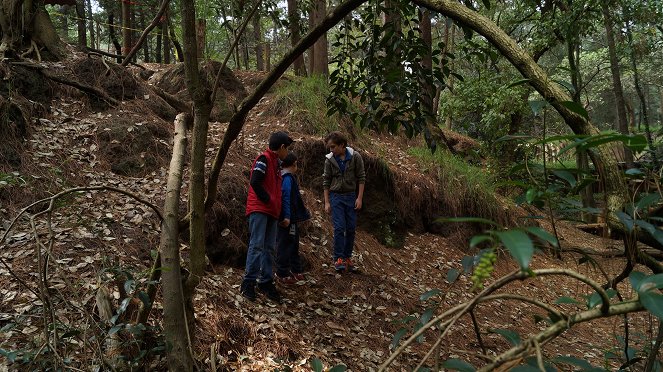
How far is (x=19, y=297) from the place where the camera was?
3461 millimetres

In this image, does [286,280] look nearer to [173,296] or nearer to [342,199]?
[342,199]

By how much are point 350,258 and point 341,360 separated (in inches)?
76.4

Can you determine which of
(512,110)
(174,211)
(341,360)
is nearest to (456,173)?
(512,110)

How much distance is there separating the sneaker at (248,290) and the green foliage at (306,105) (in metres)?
3.87

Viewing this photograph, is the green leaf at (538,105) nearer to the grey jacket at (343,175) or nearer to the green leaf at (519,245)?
the green leaf at (519,245)

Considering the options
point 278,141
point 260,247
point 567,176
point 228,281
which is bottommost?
point 228,281

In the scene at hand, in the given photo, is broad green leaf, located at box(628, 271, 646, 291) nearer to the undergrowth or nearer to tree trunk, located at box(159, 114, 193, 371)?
tree trunk, located at box(159, 114, 193, 371)

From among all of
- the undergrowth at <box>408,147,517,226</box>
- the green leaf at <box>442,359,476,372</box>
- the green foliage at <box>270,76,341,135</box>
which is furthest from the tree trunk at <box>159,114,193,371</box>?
the undergrowth at <box>408,147,517,226</box>

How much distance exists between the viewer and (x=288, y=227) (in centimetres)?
532

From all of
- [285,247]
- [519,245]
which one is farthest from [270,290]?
[519,245]

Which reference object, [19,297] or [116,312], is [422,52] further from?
[19,297]

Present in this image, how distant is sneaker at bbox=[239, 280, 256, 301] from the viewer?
4.64 m

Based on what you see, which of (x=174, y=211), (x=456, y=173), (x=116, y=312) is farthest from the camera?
(x=456, y=173)

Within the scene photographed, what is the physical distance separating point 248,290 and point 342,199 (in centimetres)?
178
